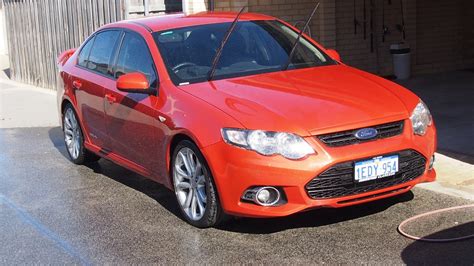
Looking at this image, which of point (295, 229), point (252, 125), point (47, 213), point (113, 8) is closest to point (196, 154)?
point (252, 125)

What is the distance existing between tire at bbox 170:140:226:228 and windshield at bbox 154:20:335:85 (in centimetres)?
66

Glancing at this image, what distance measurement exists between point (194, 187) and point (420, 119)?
1814 mm

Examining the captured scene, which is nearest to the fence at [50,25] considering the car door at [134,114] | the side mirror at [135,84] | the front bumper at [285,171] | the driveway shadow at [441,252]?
the car door at [134,114]

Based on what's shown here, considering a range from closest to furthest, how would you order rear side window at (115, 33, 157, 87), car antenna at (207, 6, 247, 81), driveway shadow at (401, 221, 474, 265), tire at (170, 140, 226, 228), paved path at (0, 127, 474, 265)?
driveway shadow at (401, 221, 474, 265)
paved path at (0, 127, 474, 265)
tire at (170, 140, 226, 228)
car antenna at (207, 6, 247, 81)
rear side window at (115, 33, 157, 87)

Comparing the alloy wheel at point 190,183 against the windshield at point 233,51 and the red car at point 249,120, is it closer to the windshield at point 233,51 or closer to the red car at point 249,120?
the red car at point 249,120

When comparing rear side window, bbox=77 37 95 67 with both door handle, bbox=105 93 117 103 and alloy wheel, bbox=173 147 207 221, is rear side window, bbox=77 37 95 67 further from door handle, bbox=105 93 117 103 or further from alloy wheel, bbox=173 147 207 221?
alloy wheel, bbox=173 147 207 221

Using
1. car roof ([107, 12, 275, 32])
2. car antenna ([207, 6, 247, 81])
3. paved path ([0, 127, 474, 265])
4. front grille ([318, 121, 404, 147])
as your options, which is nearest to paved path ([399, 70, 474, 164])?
paved path ([0, 127, 474, 265])

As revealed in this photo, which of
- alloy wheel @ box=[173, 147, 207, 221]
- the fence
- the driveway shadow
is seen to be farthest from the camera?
the fence

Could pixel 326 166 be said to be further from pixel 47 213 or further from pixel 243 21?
pixel 47 213

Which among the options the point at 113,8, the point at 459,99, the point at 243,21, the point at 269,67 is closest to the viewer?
the point at 269,67

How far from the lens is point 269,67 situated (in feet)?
19.9

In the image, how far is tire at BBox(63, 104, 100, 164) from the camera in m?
7.71

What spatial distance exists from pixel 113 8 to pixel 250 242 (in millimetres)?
8028

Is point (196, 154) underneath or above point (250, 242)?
above
